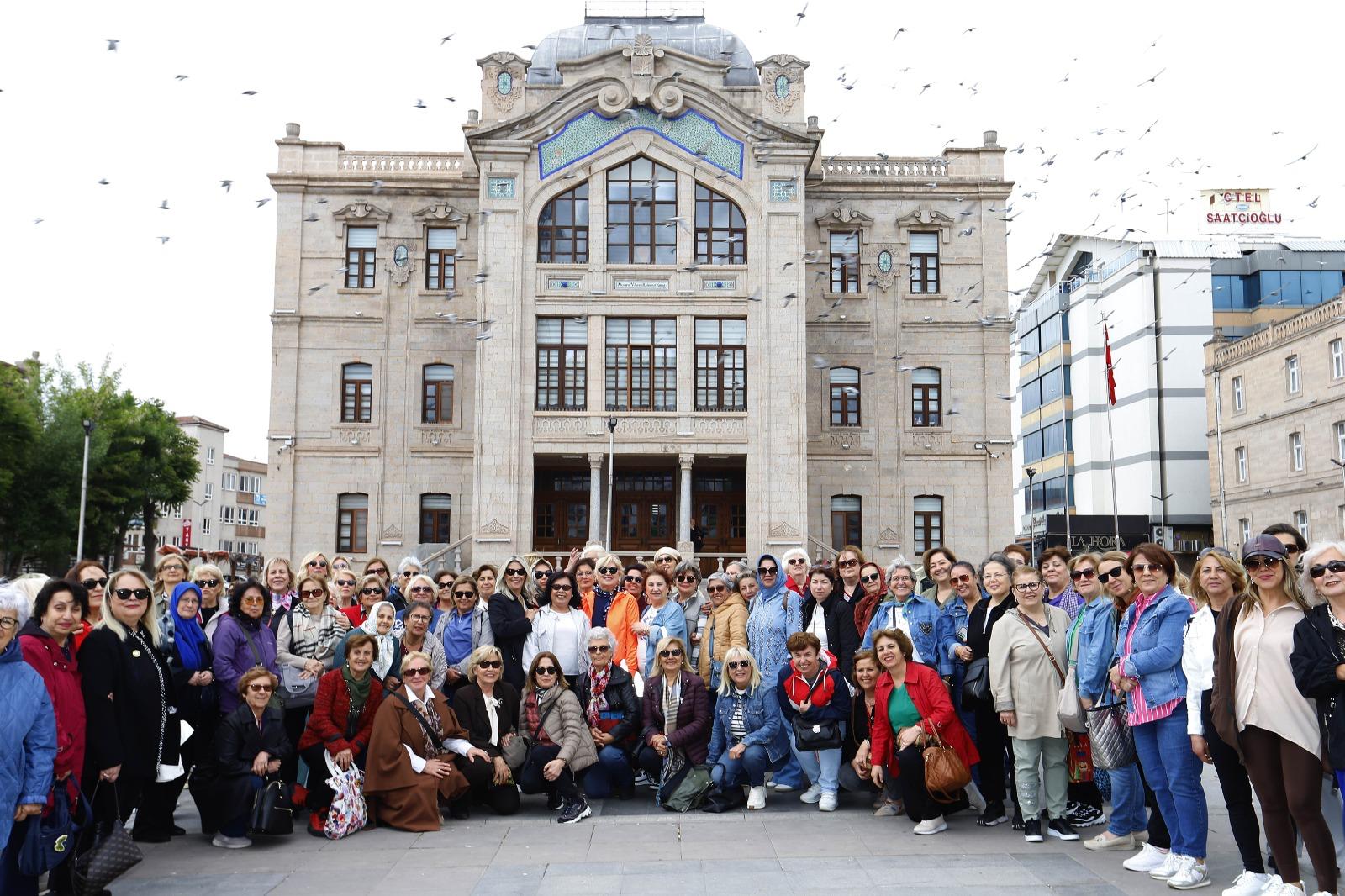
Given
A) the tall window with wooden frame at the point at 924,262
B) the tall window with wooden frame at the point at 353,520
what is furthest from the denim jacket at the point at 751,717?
the tall window with wooden frame at the point at 924,262

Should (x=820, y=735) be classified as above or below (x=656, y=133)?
below

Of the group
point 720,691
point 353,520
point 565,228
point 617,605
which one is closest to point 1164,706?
point 720,691

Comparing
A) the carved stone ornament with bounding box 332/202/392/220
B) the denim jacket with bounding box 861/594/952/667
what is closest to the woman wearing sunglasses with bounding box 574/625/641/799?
the denim jacket with bounding box 861/594/952/667

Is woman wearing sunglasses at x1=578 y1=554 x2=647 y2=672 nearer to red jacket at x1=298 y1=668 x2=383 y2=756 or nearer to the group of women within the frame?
the group of women

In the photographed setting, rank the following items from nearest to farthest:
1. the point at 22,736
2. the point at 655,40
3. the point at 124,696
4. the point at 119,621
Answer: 1. the point at 22,736
2. the point at 124,696
3. the point at 119,621
4. the point at 655,40

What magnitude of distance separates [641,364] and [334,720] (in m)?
23.3

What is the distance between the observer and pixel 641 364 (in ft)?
107

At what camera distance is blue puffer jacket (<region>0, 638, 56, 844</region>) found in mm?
6473

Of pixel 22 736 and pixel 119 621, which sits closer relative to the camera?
pixel 22 736

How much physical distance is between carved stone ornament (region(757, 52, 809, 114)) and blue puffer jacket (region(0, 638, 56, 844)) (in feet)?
96.9

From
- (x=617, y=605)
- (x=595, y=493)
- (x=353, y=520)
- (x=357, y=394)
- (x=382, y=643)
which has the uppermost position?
(x=357, y=394)

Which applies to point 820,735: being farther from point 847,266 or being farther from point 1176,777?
point 847,266

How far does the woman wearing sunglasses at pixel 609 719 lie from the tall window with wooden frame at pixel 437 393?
2493 cm

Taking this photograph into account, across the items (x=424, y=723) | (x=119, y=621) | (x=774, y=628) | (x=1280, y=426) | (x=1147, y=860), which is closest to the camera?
(x=1147, y=860)
